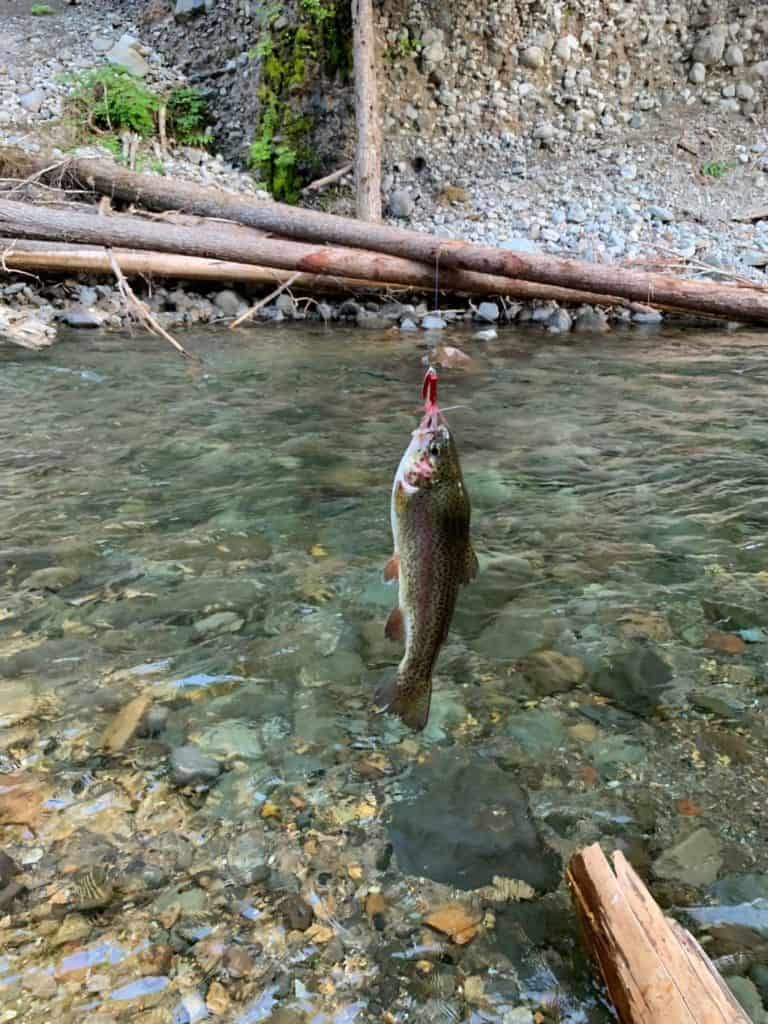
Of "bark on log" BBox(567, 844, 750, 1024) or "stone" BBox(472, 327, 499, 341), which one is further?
"stone" BBox(472, 327, 499, 341)

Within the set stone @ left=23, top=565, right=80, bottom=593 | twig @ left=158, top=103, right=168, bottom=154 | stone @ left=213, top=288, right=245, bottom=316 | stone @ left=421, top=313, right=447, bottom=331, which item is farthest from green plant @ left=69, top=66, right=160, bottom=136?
stone @ left=23, top=565, right=80, bottom=593

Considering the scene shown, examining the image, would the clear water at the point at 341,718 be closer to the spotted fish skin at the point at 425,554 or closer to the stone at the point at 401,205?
the spotted fish skin at the point at 425,554

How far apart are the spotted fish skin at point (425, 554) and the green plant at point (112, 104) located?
19834 millimetres

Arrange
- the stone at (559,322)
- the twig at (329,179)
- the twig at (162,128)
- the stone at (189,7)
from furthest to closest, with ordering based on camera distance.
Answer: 1. the stone at (189,7)
2. the twig at (162,128)
3. the twig at (329,179)
4. the stone at (559,322)

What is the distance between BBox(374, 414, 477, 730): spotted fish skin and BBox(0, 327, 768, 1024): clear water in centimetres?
54

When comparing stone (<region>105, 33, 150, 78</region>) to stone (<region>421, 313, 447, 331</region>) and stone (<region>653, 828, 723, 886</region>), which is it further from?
stone (<region>653, 828, 723, 886</region>)

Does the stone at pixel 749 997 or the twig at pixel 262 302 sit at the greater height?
the twig at pixel 262 302

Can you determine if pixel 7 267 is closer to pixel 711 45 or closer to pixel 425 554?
pixel 425 554

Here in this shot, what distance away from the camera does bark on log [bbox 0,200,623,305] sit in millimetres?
11891

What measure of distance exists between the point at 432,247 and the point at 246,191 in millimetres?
7930

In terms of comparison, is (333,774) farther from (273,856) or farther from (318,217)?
(318,217)

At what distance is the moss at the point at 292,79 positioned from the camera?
1873 cm

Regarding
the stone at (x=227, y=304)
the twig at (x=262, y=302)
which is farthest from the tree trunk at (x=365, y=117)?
the twig at (x=262, y=302)

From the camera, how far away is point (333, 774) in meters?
3.24
